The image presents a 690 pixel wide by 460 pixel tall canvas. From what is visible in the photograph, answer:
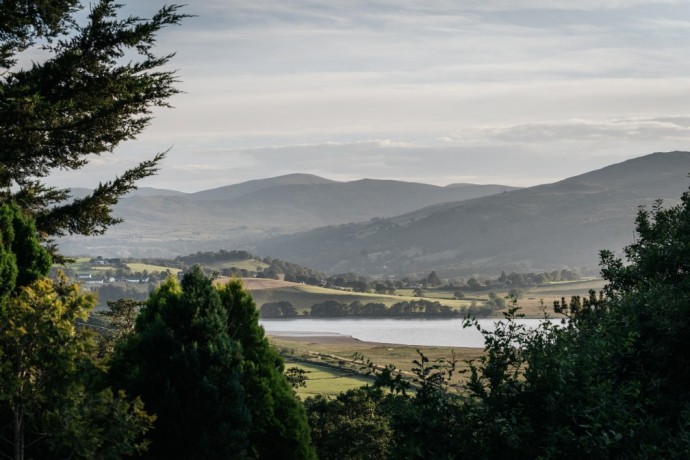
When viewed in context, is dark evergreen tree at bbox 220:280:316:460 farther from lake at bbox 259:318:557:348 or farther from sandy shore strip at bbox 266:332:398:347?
sandy shore strip at bbox 266:332:398:347

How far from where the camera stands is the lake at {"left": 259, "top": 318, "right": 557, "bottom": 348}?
129400mm

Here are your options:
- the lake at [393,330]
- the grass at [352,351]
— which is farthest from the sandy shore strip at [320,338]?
the lake at [393,330]

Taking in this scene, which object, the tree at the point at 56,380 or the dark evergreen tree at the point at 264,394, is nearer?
the tree at the point at 56,380

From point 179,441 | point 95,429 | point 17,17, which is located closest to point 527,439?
point 95,429

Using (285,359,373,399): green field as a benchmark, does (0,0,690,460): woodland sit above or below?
above

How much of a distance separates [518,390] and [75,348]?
275 inches

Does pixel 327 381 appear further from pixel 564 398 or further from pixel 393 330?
pixel 564 398

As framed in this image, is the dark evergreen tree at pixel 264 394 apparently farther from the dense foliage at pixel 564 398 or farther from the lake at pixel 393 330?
the lake at pixel 393 330

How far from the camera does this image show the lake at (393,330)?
12940 centimetres

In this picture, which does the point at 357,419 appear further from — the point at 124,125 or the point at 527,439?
the point at 527,439

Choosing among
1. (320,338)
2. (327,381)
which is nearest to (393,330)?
(320,338)

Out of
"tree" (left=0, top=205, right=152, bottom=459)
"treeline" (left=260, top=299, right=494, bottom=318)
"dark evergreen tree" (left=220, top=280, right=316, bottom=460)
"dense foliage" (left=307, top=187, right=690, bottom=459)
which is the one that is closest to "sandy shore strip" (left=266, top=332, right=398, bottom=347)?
"treeline" (left=260, top=299, right=494, bottom=318)

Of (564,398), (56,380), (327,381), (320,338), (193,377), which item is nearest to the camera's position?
(564,398)

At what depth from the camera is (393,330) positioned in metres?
150
